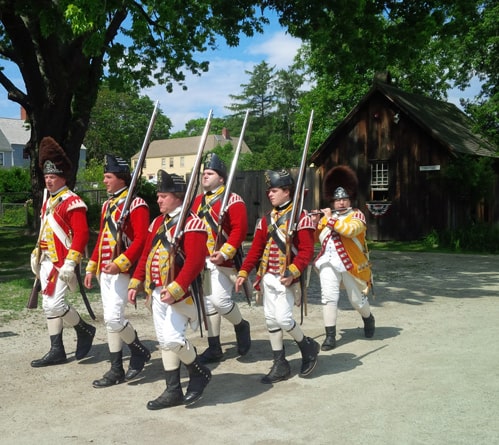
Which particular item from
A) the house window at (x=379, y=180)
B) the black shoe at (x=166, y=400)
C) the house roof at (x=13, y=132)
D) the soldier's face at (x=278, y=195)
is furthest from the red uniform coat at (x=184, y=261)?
the house roof at (x=13, y=132)

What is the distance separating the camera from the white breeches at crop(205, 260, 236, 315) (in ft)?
21.8

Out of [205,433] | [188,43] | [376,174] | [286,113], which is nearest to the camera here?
[205,433]

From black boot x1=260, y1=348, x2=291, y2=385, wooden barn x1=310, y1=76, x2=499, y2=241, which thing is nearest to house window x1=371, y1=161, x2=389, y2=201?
wooden barn x1=310, y1=76, x2=499, y2=241

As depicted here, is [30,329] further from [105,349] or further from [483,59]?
[483,59]

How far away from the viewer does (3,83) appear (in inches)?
680

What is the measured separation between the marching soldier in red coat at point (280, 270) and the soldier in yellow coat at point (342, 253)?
1.13 m

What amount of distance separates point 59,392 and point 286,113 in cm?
6877

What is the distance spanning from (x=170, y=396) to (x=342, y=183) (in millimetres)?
3413

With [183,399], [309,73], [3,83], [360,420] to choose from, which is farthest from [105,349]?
[309,73]

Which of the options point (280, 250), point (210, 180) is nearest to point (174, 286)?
point (280, 250)

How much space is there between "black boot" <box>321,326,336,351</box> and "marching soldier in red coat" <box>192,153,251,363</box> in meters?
0.87

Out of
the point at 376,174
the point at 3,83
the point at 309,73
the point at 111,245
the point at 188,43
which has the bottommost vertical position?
the point at 111,245

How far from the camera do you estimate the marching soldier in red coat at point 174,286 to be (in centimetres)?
513

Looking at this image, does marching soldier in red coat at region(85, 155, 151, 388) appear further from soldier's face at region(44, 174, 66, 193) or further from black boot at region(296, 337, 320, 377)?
black boot at region(296, 337, 320, 377)
